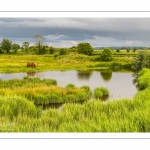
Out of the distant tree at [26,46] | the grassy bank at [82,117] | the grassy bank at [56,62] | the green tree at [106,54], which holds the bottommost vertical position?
the grassy bank at [82,117]

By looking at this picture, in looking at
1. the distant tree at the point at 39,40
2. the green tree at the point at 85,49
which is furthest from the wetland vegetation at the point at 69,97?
the distant tree at the point at 39,40

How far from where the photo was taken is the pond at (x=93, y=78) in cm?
550

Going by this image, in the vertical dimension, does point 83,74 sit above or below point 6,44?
below

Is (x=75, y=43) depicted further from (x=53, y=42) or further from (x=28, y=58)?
(x=28, y=58)

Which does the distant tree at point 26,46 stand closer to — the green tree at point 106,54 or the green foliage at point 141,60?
the green tree at point 106,54

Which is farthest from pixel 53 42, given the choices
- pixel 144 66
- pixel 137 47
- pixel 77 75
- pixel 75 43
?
pixel 144 66

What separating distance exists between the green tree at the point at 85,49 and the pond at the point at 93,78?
43cm

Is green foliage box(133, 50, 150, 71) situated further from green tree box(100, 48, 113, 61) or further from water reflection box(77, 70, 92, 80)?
water reflection box(77, 70, 92, 80)

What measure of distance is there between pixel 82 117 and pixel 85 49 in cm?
151

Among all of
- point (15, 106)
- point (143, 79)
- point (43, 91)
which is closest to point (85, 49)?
point (43, 91)

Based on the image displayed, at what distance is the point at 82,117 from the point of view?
4.48 metres

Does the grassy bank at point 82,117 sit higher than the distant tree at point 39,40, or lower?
lower

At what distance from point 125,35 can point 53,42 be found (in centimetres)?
146

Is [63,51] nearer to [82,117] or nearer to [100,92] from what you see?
[100,92]
